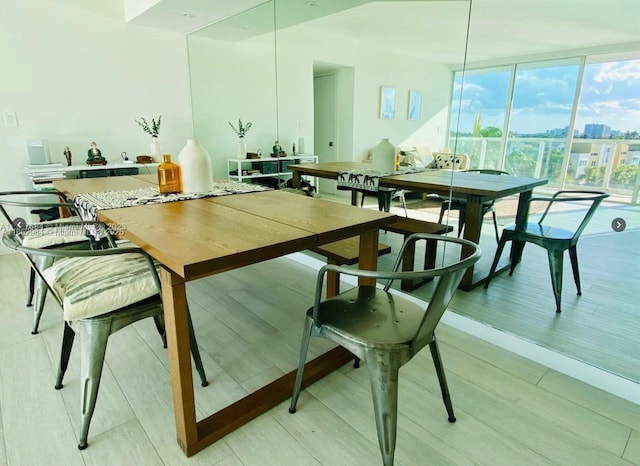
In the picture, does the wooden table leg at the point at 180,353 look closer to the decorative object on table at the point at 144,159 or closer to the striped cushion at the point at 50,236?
the striped cushion at the point at 50,236

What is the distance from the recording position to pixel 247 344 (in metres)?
2.00

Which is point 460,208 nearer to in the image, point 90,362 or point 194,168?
point 194,168

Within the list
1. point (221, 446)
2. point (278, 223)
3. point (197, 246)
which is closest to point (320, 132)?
point (278, 223)

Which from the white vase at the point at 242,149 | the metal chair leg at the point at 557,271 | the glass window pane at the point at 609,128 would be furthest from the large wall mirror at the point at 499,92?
the white vase at the point at 242,149

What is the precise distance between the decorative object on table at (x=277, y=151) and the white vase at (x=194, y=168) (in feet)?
5.40

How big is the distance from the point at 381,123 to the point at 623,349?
1.98 m

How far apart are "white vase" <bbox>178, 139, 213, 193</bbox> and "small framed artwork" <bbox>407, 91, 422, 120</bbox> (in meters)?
1.39

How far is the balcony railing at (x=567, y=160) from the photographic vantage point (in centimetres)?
186

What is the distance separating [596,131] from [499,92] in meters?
0.55

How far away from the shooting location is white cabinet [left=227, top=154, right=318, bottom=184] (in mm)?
3520

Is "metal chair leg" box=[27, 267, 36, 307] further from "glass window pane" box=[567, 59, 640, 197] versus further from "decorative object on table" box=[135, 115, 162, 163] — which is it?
"glass window pane" box=[567, 59, 640, 197]

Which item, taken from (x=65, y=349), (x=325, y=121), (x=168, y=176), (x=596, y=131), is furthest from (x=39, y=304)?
(x=596, y=131)

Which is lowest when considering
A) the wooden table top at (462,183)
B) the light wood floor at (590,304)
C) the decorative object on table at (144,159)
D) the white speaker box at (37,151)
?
the light wood floor at (590,304)

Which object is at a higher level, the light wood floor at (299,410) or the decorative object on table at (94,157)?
the decorative object on table at (94,157)
